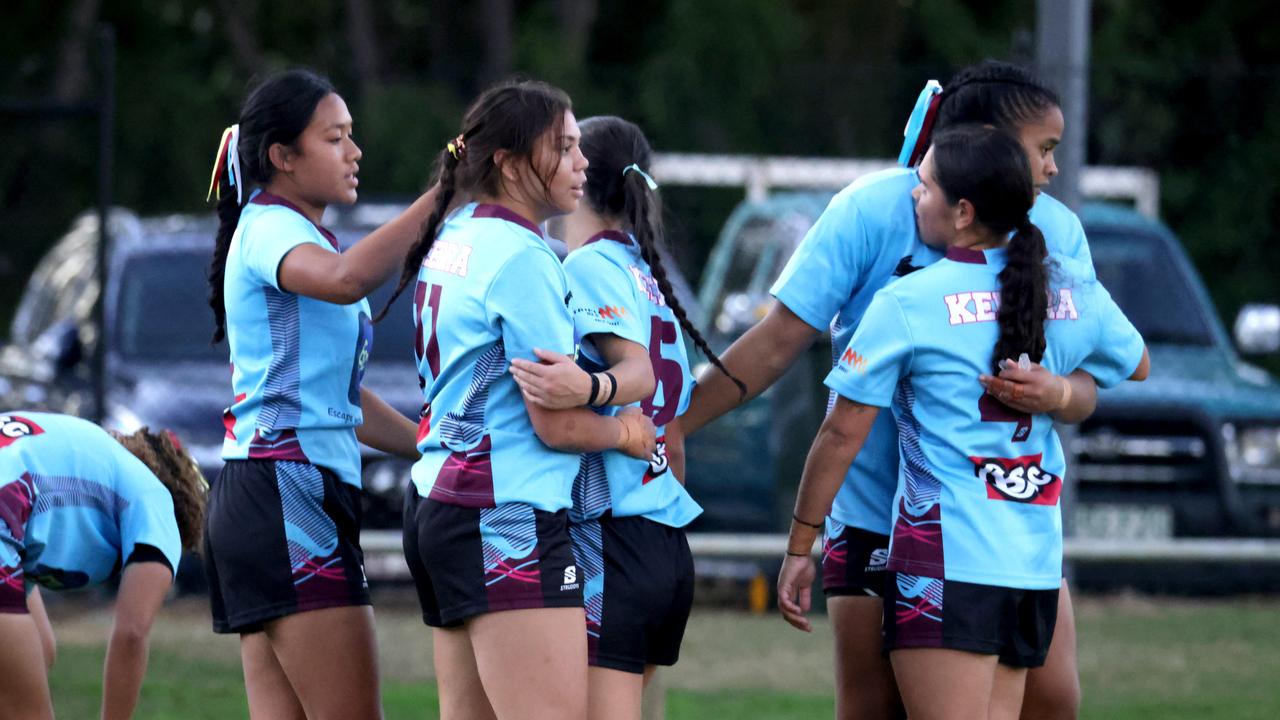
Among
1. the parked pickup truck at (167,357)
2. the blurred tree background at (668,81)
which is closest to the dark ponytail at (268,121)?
the parked pickup truck at (167,357)

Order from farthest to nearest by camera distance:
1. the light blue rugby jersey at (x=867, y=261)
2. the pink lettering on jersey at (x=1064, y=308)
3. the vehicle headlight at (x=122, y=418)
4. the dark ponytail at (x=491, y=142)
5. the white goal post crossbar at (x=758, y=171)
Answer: the white goal post crossbar at (x=758, y=171) → the vehicle headlight at (x=122, y=418) → the light blue rugby jersey at (x=867, y=261) → the pink lettering on jersey at (x=1064, y=308) → the dark ponytail at (x=491, y=142)

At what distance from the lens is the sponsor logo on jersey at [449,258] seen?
3508mm

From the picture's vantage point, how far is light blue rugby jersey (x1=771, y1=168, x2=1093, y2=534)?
4.02 metres

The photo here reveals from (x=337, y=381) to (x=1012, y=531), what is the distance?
1456 mm

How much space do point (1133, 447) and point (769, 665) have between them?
7.77 ft

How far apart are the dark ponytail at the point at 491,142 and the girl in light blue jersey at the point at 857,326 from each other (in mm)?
731

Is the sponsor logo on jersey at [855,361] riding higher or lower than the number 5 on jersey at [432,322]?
lower

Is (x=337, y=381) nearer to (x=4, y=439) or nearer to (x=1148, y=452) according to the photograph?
(x=4, y=439)

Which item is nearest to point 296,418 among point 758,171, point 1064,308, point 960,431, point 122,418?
point 960,431

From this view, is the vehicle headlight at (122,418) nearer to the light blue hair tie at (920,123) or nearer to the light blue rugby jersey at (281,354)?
the light blue rugby jersey at (281,354)

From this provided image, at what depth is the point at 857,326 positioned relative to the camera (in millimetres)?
4012

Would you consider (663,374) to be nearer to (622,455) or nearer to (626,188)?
(622,455)

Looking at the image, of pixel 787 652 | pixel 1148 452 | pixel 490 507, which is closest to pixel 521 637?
pixel 490 507

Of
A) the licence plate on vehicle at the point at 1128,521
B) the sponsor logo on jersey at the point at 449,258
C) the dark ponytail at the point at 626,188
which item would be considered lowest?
the licence plate on vehicle at the point at 1128,521
